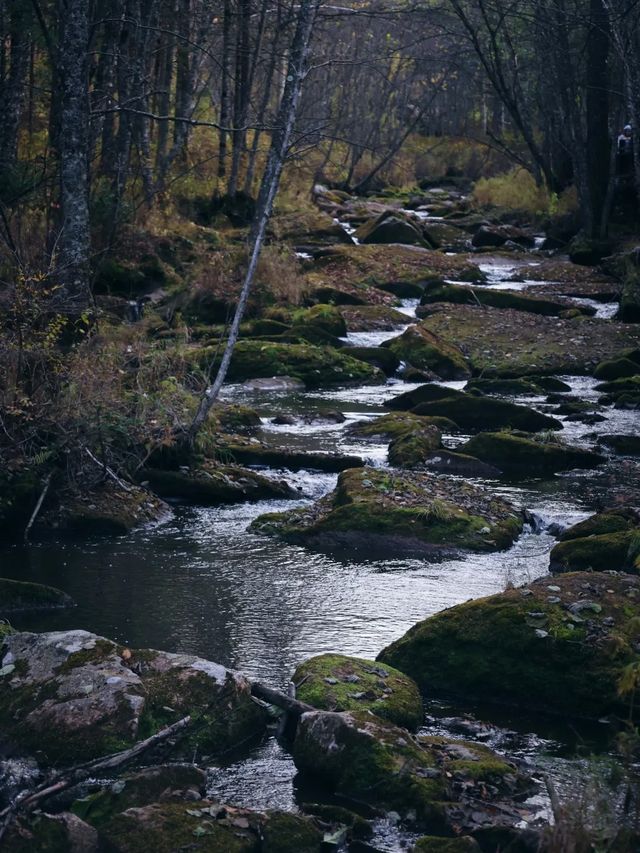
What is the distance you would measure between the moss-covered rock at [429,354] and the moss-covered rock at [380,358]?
0.77ft

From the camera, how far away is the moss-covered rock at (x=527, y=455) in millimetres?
14438

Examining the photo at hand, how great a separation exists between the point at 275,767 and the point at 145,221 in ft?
69.0

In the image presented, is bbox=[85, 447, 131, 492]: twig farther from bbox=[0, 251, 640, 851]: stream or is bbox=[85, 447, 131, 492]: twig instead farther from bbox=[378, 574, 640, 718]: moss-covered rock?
bbox=[378, 574, 640, 718]: moss-covered rock

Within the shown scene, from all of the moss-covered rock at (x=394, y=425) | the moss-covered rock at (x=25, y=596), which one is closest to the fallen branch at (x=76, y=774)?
the moss-covered rock at (x=25, y=596)

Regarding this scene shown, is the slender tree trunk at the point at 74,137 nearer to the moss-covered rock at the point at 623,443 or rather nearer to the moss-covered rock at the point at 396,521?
the moss-covered rock at the point at 396,521

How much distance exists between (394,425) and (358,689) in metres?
8.90

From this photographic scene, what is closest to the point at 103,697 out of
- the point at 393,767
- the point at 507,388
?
the point at 393,767

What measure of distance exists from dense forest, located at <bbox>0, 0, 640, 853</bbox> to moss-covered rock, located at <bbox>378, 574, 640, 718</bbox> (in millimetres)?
22

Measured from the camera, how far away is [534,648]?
7484mm

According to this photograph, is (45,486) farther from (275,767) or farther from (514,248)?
(514,248)

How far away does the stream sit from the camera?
21.8ft

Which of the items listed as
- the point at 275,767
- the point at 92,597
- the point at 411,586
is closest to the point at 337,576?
the point at 411,586

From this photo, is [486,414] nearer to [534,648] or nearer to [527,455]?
[527,455]

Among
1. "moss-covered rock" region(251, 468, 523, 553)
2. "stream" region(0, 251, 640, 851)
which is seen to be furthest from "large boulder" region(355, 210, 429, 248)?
"moss-covered rock" region(251, 468, 523, 553)
